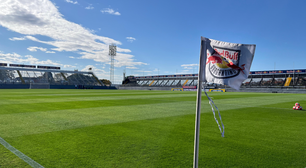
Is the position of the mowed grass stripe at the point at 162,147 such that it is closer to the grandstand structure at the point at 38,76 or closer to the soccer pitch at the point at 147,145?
the soccer pitch at the point at 147,145

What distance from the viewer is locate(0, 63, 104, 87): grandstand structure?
61.5 m

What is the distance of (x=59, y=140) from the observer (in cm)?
529

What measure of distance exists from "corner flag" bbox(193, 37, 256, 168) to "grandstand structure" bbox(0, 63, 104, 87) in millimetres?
66191

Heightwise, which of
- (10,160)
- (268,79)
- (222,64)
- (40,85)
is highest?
(268,79)

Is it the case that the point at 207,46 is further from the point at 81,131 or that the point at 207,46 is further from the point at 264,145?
the point at 81,131

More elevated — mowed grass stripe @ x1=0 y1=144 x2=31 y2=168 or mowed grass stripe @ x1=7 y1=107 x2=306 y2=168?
mowed grass stripe @ x1=7 y1=107 x2=306 y2=168

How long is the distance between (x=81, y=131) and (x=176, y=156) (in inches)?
137

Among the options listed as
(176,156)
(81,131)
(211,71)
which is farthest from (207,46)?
(81,131)

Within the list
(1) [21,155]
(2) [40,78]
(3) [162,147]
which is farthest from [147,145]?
(2) [40,78]

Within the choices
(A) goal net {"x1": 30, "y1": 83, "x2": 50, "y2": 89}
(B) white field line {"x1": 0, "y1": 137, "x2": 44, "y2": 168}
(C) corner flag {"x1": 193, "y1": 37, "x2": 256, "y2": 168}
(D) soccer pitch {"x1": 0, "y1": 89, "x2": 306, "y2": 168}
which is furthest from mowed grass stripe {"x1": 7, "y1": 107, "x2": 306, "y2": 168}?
(A) goal net {"x1": 30, "y1": 83, "x2": 50, "y2": 89}

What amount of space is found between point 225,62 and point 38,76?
75.5 meters

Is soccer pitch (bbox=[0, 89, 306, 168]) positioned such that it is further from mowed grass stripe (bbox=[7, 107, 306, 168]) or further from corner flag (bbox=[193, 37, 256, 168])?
corner flag (bbox=[193, 37, 256, 168])

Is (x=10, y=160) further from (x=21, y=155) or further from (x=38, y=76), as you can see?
(x=38, y=76)

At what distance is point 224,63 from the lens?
3.19 m
